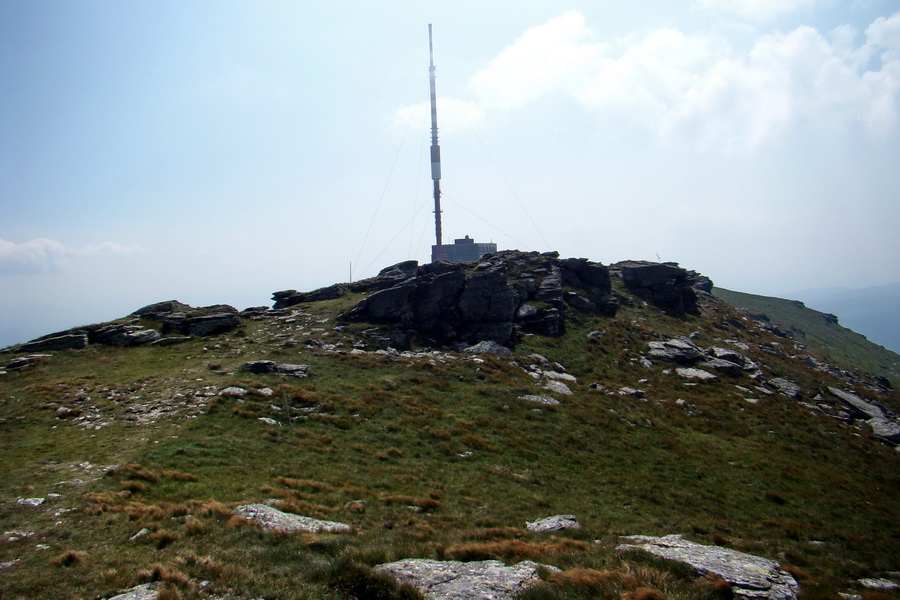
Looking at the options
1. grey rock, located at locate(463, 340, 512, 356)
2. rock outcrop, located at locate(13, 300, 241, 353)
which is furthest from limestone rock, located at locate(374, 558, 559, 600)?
rock outcrop, located at locate(13, 300, 241, 353)

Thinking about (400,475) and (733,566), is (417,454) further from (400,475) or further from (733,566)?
(733,566)

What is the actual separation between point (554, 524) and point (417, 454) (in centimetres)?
1087

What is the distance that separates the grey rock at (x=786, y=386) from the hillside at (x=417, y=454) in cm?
36

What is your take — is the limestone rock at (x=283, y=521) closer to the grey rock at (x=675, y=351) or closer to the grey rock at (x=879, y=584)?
the grey rock at (x=879, y=584)

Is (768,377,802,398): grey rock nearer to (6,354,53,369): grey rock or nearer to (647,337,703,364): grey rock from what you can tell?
(647,337,703,364): grey rock

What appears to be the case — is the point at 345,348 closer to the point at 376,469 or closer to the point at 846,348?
the point at 376,469

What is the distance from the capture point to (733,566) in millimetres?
13641

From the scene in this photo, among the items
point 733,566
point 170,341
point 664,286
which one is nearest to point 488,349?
point 170,341

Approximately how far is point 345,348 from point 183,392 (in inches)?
747

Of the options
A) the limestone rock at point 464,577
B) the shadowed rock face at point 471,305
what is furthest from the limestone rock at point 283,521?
the shadowed rock face at point 471,305

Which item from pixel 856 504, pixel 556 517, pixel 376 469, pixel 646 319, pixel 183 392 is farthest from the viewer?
pixel 646 319

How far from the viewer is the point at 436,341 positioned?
55.9 metres

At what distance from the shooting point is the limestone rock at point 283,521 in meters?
15.1

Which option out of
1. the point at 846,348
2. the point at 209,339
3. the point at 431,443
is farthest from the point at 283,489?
the point at 846,348
